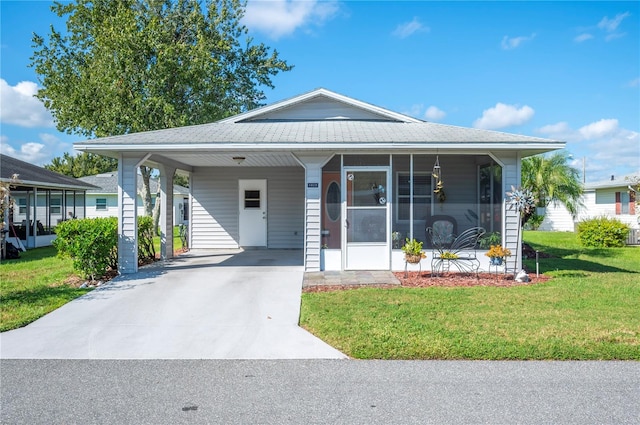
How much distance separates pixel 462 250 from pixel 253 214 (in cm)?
717

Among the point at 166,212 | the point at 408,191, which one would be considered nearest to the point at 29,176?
the point at 166,212

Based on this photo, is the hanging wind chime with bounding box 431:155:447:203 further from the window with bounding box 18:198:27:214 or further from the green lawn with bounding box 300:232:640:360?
the window with bounding box 18:198:27:214

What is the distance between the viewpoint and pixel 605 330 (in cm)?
561

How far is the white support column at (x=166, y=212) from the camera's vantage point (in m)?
12.0

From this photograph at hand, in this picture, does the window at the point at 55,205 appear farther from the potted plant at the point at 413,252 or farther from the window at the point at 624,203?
the window at the point at 624,203

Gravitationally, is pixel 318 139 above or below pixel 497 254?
above

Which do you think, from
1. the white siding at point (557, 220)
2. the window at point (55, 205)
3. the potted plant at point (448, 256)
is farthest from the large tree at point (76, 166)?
the potted plant at point (448, 256)

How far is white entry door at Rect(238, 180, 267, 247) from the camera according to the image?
14695mm

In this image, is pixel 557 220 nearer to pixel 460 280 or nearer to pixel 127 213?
pixel 460 280

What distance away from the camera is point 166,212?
12211 mm

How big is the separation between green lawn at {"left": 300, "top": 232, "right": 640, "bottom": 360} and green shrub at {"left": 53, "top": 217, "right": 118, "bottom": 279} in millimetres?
4381

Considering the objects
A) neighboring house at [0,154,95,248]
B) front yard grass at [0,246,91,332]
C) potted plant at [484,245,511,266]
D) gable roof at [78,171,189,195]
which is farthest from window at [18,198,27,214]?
potted plant at [484,245,511,266]

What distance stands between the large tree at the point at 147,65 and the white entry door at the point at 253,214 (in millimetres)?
6910

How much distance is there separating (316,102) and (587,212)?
74.1ft
